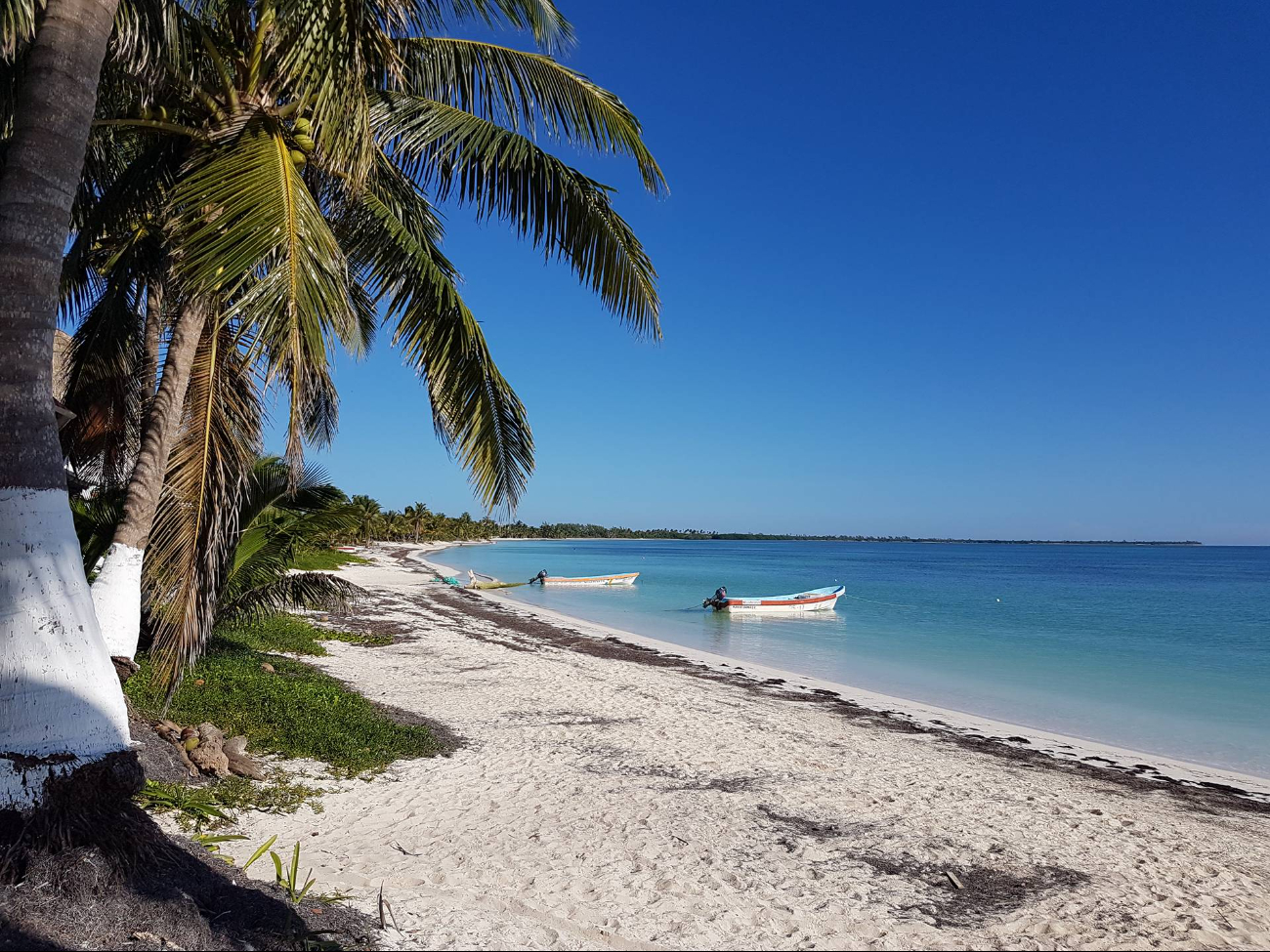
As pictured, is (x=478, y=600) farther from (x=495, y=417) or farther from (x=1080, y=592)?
(x=1080, y=592)

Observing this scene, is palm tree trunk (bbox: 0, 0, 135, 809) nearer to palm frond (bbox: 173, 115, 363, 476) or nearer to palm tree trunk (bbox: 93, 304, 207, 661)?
palm frond (bbox: 173, 115, 363, 476)

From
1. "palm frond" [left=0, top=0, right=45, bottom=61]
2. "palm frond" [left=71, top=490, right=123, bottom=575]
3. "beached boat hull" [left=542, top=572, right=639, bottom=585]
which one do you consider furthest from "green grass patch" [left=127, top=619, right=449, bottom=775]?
"beached boat hull" [left=542, top=572, right=639, bottom=585]

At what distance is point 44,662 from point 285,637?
1073 cm

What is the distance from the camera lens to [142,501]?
5000 millimetres

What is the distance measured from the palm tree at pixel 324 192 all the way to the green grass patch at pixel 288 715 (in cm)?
171

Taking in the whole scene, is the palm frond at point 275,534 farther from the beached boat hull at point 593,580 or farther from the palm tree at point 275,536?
the beached boat hull at point 593,580

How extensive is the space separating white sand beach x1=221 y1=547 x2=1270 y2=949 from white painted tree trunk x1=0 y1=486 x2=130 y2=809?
153cm

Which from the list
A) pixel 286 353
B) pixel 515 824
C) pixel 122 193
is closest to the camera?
pixel 286 353

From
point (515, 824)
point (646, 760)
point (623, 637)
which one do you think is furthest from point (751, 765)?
point (623, 637)

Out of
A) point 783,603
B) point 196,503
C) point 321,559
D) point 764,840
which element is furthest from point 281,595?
point 783,603

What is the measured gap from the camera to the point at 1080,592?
152 feet

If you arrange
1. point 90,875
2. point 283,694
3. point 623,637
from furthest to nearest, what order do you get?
1. point 623,637
2. point 283,694
3. point 90,875

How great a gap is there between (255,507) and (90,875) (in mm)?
5483

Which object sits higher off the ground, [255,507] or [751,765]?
[255,507]
